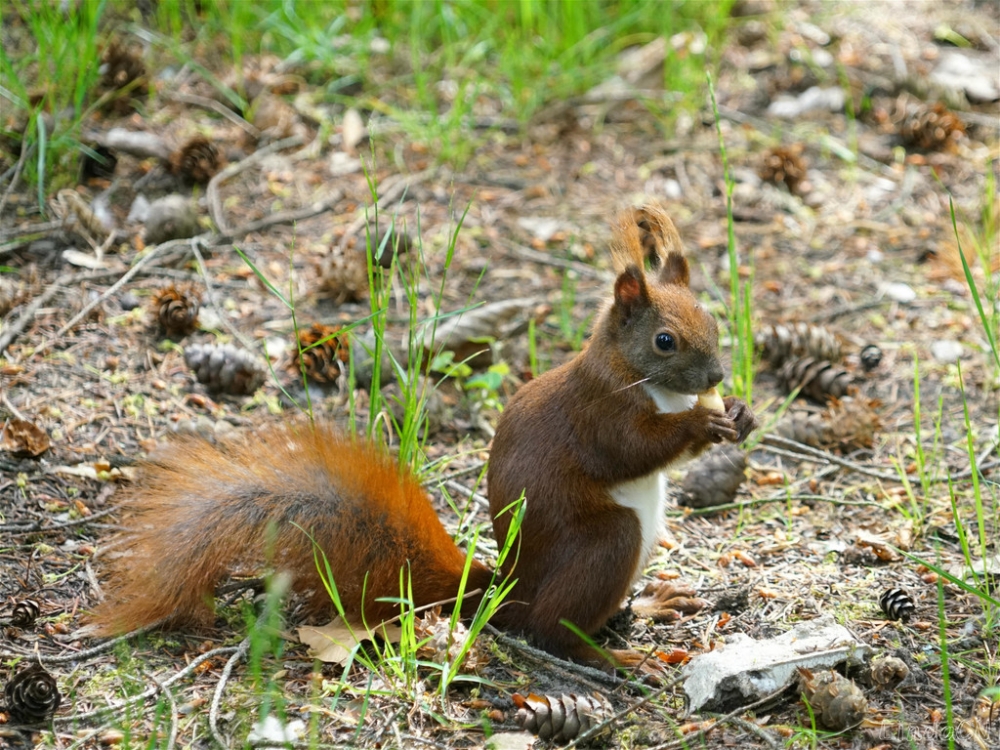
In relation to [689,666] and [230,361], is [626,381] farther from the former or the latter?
[230,361]

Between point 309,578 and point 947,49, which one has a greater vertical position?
point 947,49

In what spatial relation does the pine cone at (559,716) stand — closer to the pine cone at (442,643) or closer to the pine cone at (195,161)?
the pine cone at (442,643)

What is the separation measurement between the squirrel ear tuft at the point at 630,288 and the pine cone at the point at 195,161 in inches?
78.6

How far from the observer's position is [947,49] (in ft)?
16.4

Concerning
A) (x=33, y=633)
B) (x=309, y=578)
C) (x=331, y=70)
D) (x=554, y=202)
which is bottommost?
(x=33, y=633)

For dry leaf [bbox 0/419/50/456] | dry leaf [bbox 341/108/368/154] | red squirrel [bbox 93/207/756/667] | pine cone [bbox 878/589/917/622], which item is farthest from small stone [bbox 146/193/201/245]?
pine cone [bbox 878/589/917/622]

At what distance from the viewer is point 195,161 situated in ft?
12.0

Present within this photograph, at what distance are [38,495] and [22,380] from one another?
0.46 m

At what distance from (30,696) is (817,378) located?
2311mm

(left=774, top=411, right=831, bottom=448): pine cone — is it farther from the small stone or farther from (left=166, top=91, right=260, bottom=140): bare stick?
(left=166, top=91, right=260, bottom=140): bare stick

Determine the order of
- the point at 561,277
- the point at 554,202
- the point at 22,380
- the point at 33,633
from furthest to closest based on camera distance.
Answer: the point at 554,202 → the point at 561,277 → the point at 22,380 → the point at 33,633

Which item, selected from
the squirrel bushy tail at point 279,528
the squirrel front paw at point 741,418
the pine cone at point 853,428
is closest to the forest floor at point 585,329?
the pine cone at point 853,428

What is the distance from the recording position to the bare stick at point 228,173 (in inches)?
140

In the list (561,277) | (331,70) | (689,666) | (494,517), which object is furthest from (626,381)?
(331,70)
